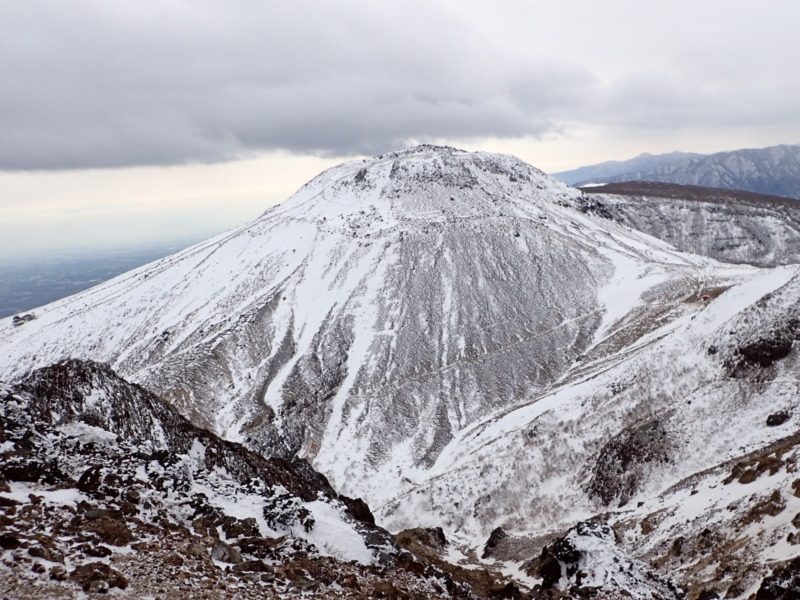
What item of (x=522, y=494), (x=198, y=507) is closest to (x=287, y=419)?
(x=522, y=494)

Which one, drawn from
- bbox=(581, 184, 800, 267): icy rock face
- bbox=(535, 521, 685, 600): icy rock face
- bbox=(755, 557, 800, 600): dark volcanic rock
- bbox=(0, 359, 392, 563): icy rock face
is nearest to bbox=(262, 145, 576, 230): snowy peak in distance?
bbox=(581, 184, 800, 267): icy rock face

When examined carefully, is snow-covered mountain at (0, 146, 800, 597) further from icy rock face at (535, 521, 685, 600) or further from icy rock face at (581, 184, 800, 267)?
icy rock face at (581, 184, 800, 267)

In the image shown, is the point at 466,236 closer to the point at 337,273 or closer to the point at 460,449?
the point at 337,273

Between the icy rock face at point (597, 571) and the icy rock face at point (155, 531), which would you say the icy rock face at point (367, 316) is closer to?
the icy rock face at point (597, 571)

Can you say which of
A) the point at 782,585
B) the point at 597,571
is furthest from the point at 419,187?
the point at 782,585

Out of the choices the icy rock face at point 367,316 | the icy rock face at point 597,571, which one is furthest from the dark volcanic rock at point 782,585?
the icy rock face at point 367,316

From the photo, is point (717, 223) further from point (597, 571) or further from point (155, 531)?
point (155, 531)
